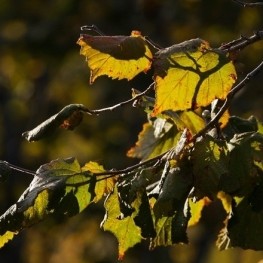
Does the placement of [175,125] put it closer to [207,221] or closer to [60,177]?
[60,177]

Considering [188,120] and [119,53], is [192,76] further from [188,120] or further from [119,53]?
[188,120]

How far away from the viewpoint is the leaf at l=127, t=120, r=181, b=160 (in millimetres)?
2688

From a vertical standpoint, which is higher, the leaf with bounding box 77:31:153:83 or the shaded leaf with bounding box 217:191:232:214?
the leaf with bounding box 77:31:153:83

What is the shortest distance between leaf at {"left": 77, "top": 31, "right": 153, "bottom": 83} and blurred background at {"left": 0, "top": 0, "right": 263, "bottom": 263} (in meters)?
5.57

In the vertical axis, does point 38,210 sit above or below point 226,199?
above

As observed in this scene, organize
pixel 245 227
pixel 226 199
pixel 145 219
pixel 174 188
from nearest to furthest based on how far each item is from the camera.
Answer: pixel 174 188 < pixel 145 219 < pixel 245 227 < pixel 226 199

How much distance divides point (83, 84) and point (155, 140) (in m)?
9.51

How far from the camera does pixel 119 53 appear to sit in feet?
7.18

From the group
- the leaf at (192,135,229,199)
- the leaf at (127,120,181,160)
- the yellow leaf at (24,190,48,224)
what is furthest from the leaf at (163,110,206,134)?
the yellow leaf at (24,190,48,224)

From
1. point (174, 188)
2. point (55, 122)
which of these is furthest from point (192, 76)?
point (55, 122)

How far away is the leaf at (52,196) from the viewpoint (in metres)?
2.26

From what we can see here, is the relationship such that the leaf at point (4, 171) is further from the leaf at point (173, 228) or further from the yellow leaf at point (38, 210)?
the leaf at point (173, 228)

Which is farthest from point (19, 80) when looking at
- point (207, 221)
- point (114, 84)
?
point (207, 221)

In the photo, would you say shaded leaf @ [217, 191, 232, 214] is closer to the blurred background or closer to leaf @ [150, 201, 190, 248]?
leaf @ [150, 201, 190, 248]
